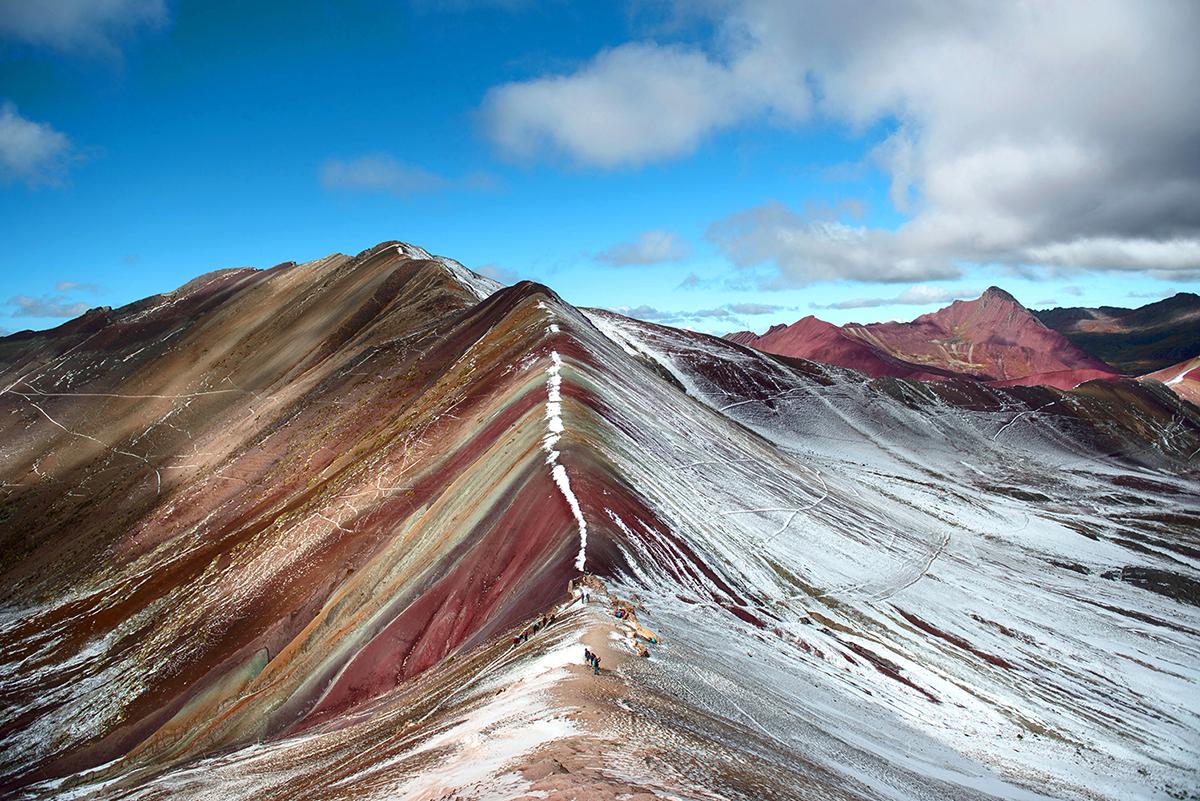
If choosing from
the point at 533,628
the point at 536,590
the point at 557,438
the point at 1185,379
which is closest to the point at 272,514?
the point at 557,438

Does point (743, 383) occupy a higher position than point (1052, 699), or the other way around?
point (743, 383)

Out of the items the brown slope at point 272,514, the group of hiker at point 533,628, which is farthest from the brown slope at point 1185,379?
the group of hiker at point 533,628

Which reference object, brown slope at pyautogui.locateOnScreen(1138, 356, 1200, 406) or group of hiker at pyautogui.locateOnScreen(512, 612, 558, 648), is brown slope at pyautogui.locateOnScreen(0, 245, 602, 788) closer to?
group of hiker at pyautogui.locateOnScreen(512, 612, 558, 648)

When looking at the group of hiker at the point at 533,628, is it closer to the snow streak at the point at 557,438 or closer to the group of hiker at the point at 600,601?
the group of hiker at the point at 600,601

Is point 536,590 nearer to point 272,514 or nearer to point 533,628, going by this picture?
point 533,628

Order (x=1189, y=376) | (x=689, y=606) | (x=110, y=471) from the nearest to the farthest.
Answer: (x=689, y=606)
(x=110, y=471)
(x=1189, y=376)

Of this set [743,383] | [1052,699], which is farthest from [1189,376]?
[1052,699]

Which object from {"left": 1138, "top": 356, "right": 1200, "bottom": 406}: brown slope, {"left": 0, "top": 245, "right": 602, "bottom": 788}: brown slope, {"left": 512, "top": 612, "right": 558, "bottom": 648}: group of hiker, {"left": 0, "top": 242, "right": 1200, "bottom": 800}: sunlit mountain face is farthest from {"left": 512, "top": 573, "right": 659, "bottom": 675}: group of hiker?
{"left": 1138, "top": 356, "right": 1200, "bottom": 406}: brown slope

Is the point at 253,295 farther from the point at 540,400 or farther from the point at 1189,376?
the point at 1189,376
